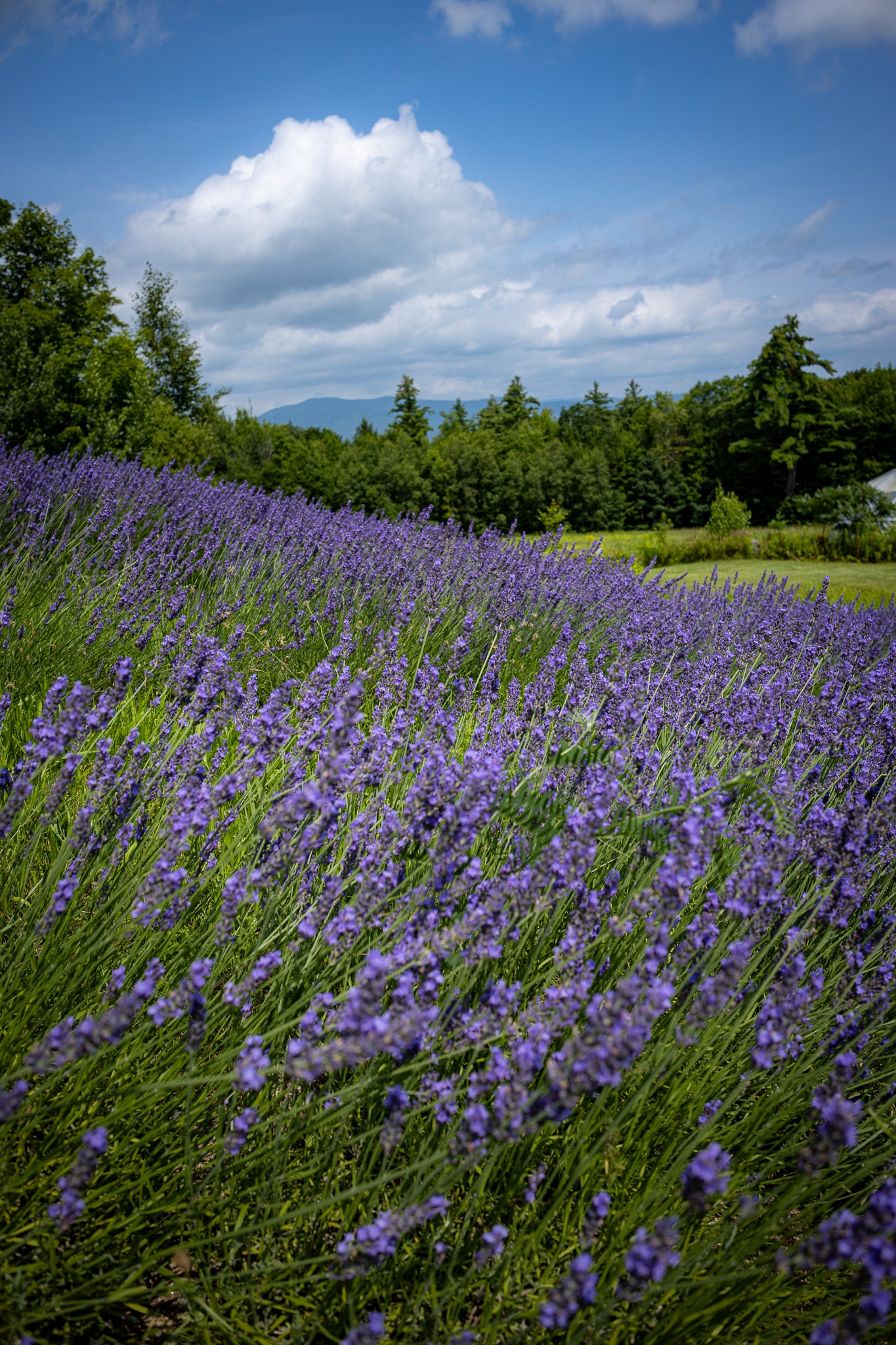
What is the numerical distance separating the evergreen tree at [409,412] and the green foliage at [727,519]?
724 inches

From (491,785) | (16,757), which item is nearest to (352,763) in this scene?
(491,785)

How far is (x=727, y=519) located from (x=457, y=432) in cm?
1726

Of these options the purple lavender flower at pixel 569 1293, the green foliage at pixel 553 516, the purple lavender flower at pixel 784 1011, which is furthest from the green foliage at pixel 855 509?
the purple lavender flower at pixel 569 1293

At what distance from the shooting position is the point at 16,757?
2621 mm

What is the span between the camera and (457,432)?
34.5 metres

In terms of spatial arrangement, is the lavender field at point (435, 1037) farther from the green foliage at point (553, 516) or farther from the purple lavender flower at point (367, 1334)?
the green foliage at point (553, 516)

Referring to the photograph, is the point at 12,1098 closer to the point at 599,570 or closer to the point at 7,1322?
the point at 7,1322

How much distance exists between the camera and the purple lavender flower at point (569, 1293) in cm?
95

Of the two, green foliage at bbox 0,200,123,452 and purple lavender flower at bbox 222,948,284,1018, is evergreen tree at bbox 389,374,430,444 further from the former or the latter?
purple lavender flower at bbox 222,948,284,1018

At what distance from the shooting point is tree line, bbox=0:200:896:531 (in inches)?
606

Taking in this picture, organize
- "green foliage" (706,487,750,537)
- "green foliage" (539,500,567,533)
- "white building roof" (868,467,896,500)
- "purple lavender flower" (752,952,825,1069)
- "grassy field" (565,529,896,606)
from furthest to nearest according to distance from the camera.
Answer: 1. "white building roof" (868,467,896,500)
2. "green foliage" (539,500,567,533)
3. "green foliage" (706,487,750,537)
4. "grassy field" (565,529,896,606)
5. "purple lavender flower" (752,952,825,1069)

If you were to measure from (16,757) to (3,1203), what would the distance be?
1.73 meters

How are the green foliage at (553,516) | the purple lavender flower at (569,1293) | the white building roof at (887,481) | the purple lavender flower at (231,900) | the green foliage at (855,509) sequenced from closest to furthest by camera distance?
the purple lavender flower at (569,1293) → the purple lavender flower at (231,900) → the green foliage at (855,509) → the green foliage at (553,516) → the white building roof at (887,481)

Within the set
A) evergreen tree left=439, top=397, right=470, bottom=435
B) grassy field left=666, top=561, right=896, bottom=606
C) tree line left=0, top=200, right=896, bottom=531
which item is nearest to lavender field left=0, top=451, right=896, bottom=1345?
tree line left=0, top=200, right=896, bottom=531
